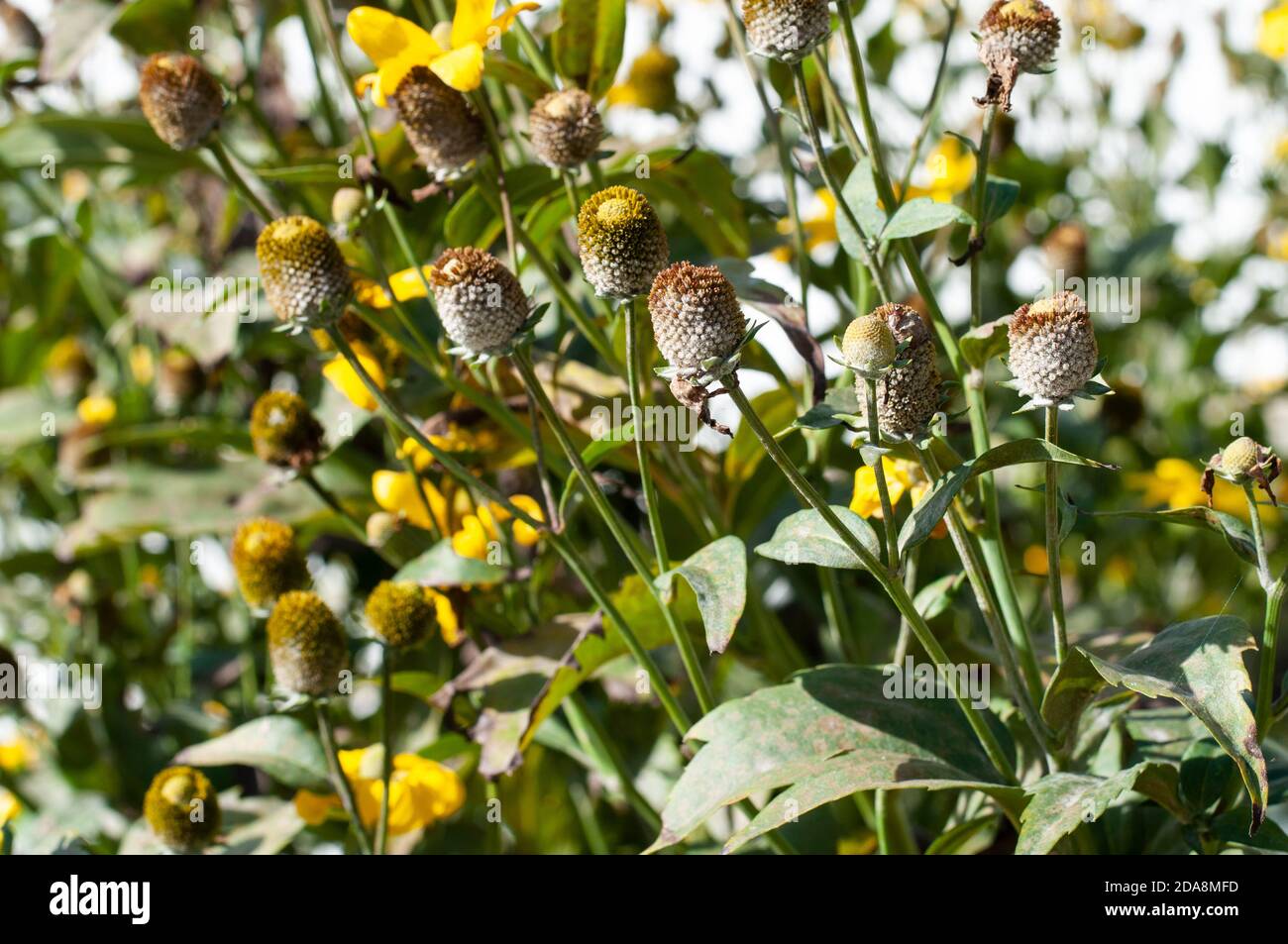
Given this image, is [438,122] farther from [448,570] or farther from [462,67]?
[448,570]

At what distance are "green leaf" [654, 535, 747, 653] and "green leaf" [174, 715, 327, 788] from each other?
453 mm

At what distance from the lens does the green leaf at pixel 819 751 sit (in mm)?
829

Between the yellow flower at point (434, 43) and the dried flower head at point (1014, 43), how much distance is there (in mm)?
334

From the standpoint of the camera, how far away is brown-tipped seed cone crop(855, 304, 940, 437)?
0.77 m

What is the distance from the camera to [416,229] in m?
1.34

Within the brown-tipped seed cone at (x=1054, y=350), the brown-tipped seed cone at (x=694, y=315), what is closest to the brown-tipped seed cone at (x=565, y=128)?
the brown-tipped seed cone at (x=694, y=315)

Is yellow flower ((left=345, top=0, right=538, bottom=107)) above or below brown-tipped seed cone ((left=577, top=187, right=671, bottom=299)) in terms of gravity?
above

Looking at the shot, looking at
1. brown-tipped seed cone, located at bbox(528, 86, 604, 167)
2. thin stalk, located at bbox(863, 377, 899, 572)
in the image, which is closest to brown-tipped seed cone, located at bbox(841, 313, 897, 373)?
thin stalk, located at bbox(863, 377, 899, 572)

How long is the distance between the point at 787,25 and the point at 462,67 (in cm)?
24

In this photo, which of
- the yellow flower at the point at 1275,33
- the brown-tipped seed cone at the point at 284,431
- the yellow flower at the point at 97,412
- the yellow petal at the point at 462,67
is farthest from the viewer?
the yellow flower at the point at 1275,33

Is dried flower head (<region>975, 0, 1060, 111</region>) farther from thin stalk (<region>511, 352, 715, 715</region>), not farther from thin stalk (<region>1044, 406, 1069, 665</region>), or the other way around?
thin stalk (<region>511, 352, 715, 715</region>)

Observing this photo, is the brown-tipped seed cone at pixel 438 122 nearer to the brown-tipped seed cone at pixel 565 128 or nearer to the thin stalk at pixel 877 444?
the brown-tipped seed cone at pixel 565 128

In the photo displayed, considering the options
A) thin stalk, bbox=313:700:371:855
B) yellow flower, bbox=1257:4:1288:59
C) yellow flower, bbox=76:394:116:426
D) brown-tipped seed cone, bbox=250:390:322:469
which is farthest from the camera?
yellow flower, bbox=1257:4:1288:59

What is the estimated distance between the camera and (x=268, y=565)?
1101mm
